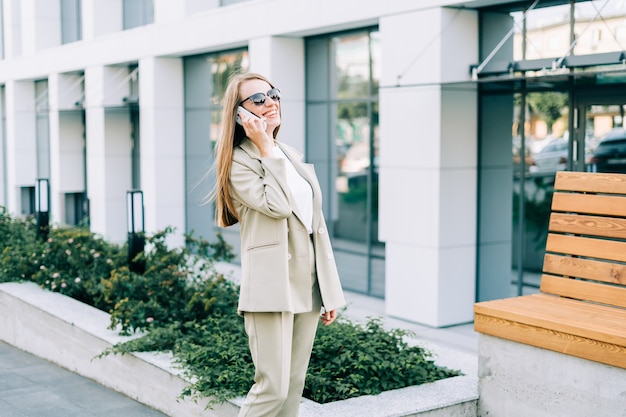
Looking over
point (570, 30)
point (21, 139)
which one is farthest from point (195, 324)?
point (21, 139)

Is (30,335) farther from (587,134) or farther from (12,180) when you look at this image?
(12,180)

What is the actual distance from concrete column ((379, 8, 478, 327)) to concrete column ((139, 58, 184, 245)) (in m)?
6.22

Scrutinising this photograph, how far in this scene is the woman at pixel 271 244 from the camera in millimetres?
3668

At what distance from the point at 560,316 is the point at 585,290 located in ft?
1.75

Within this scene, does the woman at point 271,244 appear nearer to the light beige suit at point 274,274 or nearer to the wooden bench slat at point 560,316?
the light beige suit at point 274,274

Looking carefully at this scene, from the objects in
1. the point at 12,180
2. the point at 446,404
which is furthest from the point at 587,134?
the point at 12,180

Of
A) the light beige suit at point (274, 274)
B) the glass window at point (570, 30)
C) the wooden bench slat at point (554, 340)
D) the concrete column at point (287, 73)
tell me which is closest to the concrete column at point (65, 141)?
the concrete column at point (287, 73)

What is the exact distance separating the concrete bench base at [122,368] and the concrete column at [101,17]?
1020 centimetres

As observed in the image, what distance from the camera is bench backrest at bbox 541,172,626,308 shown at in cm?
506

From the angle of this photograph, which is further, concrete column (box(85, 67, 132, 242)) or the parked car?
concrete column (box(85, 67, 132, 242))

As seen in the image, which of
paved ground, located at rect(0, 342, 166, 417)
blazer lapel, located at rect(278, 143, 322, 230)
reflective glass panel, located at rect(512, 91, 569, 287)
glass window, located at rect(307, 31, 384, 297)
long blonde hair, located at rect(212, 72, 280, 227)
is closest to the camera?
long blonde hair, located at rect(212, 72, 280, 227)

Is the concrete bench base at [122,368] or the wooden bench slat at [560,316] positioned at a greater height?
the wooden bench slat at [560,316]

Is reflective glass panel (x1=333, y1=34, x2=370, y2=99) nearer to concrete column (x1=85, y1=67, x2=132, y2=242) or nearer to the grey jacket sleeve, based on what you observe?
concrete column (x1=85, y1=67, x2=132, y2=242)

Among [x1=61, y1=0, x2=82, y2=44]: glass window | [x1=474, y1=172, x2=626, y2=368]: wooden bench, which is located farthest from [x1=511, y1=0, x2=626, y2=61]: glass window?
[x1=61, y1=0, x2=82, y2=44]: glass window
